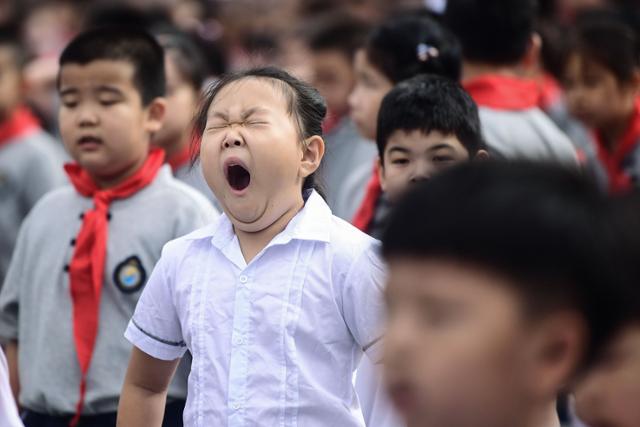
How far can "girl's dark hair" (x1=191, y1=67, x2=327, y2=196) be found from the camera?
3.04 metres

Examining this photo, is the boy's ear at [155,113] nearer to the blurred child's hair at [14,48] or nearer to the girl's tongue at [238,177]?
the girl's tongue at [238,177]

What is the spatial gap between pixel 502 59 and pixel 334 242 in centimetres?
210

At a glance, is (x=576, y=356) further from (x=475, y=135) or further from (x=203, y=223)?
(x=203, y=223)

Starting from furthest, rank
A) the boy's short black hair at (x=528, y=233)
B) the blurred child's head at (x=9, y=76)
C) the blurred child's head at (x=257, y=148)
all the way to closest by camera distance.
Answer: the blurred child's head at (x=9, y=76) → the blurred child's head at (x=257, y=148) → the boy's short black hair at (x=528, y=233)

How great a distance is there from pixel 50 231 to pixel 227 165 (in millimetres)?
1266

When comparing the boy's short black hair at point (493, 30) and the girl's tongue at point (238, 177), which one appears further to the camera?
the boy's short black hair at point (493, 30)

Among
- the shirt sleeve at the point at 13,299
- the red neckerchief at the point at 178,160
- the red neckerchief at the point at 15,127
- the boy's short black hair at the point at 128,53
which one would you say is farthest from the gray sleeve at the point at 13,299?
the red neckerchief at the point at 15,127

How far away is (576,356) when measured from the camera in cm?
163

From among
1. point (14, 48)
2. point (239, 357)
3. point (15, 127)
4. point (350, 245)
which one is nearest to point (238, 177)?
point (350, 245)

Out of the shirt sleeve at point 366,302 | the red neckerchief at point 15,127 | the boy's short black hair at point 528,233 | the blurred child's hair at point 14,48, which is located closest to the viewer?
the boy's short black hair at point 528,233

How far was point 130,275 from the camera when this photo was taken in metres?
3.80

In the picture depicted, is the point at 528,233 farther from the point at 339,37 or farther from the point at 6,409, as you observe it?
the point at 339,37

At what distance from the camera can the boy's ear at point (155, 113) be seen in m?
4.17

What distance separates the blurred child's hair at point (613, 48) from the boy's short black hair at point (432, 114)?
211 cm
